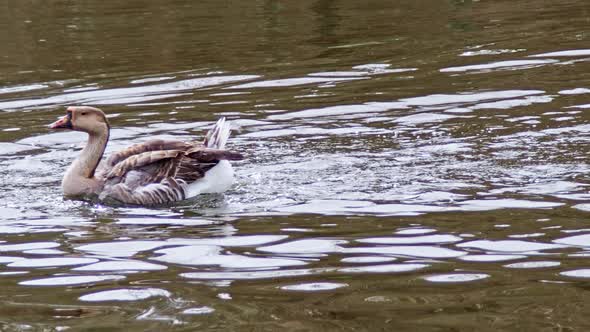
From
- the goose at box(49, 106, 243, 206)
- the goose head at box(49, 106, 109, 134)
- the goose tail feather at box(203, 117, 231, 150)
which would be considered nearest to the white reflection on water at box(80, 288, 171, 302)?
the goose at box(49, 106, 243, 206)

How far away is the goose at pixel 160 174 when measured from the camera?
12.1 m

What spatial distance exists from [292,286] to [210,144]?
440 cm

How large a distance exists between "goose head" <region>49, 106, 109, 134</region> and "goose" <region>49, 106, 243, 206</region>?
33 cm

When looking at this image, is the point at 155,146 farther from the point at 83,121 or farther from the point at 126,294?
the point at 126,294

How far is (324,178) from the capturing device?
39.6ft

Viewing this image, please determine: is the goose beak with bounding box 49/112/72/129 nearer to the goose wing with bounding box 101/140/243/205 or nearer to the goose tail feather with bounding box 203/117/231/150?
the goose wing with bounding box 101/140/243/205

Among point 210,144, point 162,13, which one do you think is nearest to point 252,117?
point 210,144

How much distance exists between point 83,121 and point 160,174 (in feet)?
3.77

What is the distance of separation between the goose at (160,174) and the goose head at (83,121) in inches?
13.1

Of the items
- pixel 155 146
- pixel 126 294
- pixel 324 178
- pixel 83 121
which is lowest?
pixel 324 178

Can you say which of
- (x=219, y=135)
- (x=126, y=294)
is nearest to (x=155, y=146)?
(x=219, y=135)

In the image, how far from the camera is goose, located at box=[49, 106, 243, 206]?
12.1 metres

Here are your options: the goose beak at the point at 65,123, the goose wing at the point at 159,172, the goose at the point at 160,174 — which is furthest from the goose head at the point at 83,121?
the goose wing at the point at 159,172

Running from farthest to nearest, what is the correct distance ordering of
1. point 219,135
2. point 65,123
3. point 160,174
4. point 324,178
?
1. point 65,123
2. point 219,135
3. point 160,174
4. point 324,178
